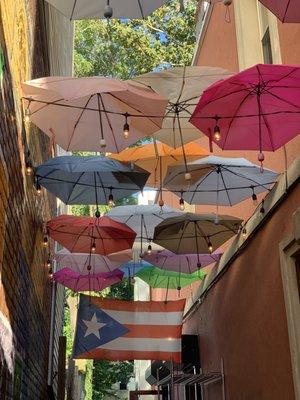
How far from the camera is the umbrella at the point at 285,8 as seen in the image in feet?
17.2

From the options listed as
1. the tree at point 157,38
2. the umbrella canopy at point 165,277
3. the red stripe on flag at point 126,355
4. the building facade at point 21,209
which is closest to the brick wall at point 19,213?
the building facade at point 21,209

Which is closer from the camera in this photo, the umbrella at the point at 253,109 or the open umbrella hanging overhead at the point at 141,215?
the umbrella at the point at 253,109

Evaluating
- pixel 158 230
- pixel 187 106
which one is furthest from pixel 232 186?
pixel 187 106

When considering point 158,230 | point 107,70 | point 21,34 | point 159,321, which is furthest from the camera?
point 107,70

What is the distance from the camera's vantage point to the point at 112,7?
600 cm

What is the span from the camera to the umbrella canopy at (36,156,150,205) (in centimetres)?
767

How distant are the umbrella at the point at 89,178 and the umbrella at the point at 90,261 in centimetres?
238

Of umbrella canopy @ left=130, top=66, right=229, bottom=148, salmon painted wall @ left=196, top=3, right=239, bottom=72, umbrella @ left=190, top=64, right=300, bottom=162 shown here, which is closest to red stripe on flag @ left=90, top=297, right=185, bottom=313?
umbrella @ left=190, top=64, right=300, bottom=162

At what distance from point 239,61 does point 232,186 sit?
3.41m

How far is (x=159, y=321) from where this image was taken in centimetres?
1094

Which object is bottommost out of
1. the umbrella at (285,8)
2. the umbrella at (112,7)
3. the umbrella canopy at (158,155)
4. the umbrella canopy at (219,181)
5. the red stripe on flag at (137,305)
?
the red stripe on flag at (137,305)

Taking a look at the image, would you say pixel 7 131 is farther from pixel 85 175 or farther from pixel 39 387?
pixel 39 387

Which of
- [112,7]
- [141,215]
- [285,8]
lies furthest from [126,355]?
[285,8]

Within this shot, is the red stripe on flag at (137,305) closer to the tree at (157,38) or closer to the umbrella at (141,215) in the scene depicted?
the umbrella at (141,215)
